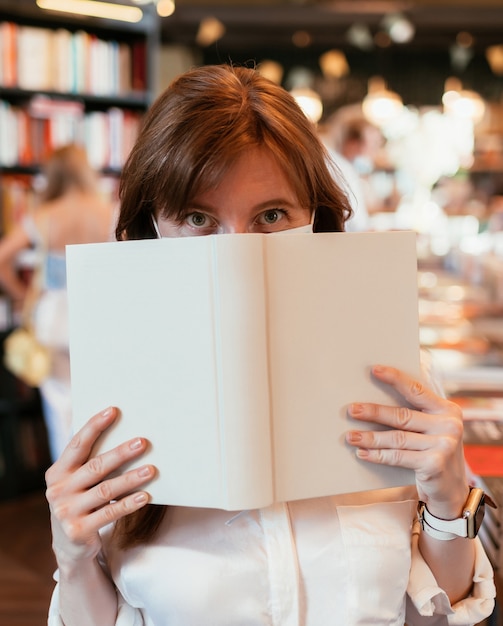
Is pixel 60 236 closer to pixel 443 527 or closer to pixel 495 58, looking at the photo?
pixel 443 527

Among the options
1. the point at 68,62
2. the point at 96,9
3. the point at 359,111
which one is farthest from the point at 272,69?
the point at 68,62

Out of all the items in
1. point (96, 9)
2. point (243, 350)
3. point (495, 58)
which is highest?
point (495, 58)

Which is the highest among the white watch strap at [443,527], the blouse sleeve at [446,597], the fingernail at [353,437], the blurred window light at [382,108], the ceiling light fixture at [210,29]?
the ceiling light fixture at [210,29]

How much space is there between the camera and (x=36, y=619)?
8.96 feet

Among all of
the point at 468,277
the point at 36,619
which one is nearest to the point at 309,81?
the point at 468,277

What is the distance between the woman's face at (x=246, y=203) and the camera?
930 mm

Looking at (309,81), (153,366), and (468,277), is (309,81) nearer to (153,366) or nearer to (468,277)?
(468,277)

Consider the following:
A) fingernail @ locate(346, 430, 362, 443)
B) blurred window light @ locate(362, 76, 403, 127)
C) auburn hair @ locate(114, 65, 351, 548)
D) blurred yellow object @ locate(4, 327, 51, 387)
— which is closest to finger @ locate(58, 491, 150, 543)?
auburn hair @ locate(114, 65, 351, 548)

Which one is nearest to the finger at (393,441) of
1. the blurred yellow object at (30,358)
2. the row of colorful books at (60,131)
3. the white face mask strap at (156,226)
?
the white face mask strap at (156,226)

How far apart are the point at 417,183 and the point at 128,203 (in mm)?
7897

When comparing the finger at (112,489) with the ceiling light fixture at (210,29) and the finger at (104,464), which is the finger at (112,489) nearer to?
the finger at (104,464)

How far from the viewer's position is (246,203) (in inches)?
36.7

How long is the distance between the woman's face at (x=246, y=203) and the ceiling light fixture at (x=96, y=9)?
3.34m

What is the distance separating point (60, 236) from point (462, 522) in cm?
264
